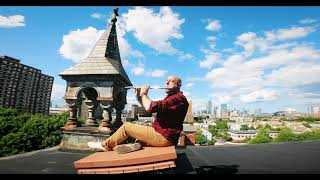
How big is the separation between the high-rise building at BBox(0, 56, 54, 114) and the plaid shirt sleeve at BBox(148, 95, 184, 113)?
336 feet

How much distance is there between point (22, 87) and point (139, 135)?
114745 mm

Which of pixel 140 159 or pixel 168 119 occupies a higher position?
pixel 168 119

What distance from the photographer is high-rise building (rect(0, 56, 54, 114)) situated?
94875mm

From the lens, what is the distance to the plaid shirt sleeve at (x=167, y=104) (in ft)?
14.5

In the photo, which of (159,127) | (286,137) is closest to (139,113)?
(159,127)

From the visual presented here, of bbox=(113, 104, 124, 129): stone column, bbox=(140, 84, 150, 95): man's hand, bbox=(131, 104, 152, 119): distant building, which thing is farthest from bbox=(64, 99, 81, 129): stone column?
bbox=(140, 84, 150, 95): man's hand

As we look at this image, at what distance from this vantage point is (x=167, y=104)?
4586mm

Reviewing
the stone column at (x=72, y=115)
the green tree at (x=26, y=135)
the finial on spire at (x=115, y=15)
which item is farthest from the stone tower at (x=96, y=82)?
the green tree at (x=26, y=135)

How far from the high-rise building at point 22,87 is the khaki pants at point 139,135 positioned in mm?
101737
